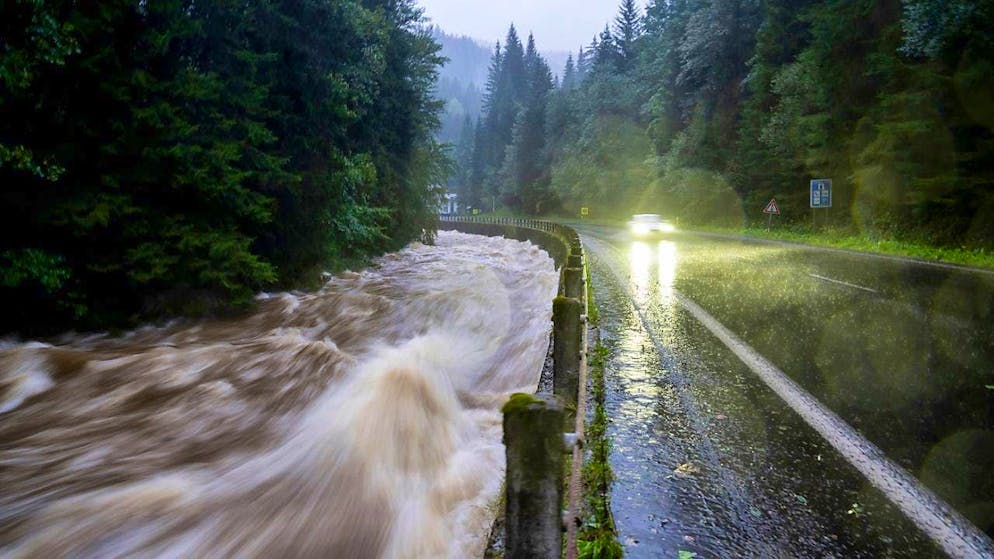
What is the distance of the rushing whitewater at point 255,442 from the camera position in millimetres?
4402

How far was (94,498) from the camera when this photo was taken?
4812mm

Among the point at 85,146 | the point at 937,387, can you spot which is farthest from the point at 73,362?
the point at 937,387

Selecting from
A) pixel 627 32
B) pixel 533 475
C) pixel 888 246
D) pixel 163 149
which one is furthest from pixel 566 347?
pixel 627 32

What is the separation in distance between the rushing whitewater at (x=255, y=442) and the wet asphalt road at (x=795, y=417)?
1.35 m

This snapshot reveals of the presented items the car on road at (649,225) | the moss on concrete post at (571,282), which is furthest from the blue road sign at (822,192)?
the moss on concrete post at (571,282)

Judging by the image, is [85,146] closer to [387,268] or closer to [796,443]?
[796,443]

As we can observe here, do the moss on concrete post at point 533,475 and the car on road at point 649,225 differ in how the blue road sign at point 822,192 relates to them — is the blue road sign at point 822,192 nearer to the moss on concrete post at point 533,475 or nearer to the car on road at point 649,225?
the car on road at point 649,225

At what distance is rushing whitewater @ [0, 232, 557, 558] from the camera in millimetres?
4402

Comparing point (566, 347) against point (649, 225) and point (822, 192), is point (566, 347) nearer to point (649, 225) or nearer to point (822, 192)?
point (822, 192)

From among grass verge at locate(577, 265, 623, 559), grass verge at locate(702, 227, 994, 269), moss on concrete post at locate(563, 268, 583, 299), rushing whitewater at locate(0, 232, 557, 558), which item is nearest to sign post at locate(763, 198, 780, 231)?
grass verge at locate(702, 227, 994, 269)

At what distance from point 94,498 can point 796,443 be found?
5521mm

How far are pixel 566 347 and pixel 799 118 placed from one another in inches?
1049

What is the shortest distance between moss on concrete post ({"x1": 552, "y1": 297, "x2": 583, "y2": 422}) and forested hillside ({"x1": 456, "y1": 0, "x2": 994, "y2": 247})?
735 inches

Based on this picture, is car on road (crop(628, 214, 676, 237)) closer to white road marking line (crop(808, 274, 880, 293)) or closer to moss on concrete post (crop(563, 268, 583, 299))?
white road marking line (crop(808, 274, 880, 293))
